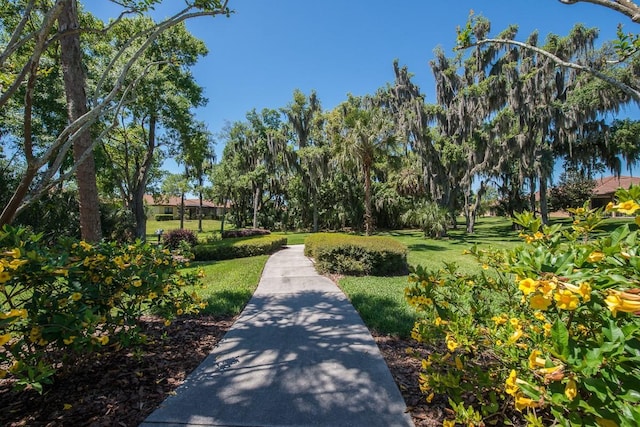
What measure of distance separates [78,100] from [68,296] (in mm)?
3108

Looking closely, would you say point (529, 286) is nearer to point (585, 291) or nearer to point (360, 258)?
point (585, 291)

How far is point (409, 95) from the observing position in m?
21.3

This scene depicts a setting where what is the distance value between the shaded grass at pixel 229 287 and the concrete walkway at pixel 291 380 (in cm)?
54

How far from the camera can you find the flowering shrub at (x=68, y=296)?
177 centimetres

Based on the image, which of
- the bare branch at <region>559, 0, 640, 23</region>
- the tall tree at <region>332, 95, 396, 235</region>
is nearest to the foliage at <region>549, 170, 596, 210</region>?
the tall tree at <region>332, 95, 396, 235</region>

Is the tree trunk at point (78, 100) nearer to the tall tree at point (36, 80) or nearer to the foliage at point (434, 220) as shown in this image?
the tall tree at point (36, 80)

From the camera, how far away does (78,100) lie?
3.88 m

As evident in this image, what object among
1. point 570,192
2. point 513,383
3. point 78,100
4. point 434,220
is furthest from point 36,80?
point 570,192

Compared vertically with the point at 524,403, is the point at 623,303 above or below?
above

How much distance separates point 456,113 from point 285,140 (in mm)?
13131

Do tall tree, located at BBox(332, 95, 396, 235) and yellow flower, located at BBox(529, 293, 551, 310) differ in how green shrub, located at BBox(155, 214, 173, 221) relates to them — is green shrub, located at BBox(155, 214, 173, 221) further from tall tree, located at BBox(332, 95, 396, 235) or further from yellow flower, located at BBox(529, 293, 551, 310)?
yellow flower, located at BBox(529, 293, 551, 310)

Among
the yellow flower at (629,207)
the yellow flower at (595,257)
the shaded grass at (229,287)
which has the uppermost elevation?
the yellow flower at (629,207)

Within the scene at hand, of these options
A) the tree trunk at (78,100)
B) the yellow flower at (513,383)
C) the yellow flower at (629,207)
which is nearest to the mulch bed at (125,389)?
the yellow flower at (513,383)

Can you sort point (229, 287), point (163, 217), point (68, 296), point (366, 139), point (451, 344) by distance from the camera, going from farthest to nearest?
point (163, 217)
point (366, 139)
point (229, 287)
point (68, 296)
point (451, 344)
